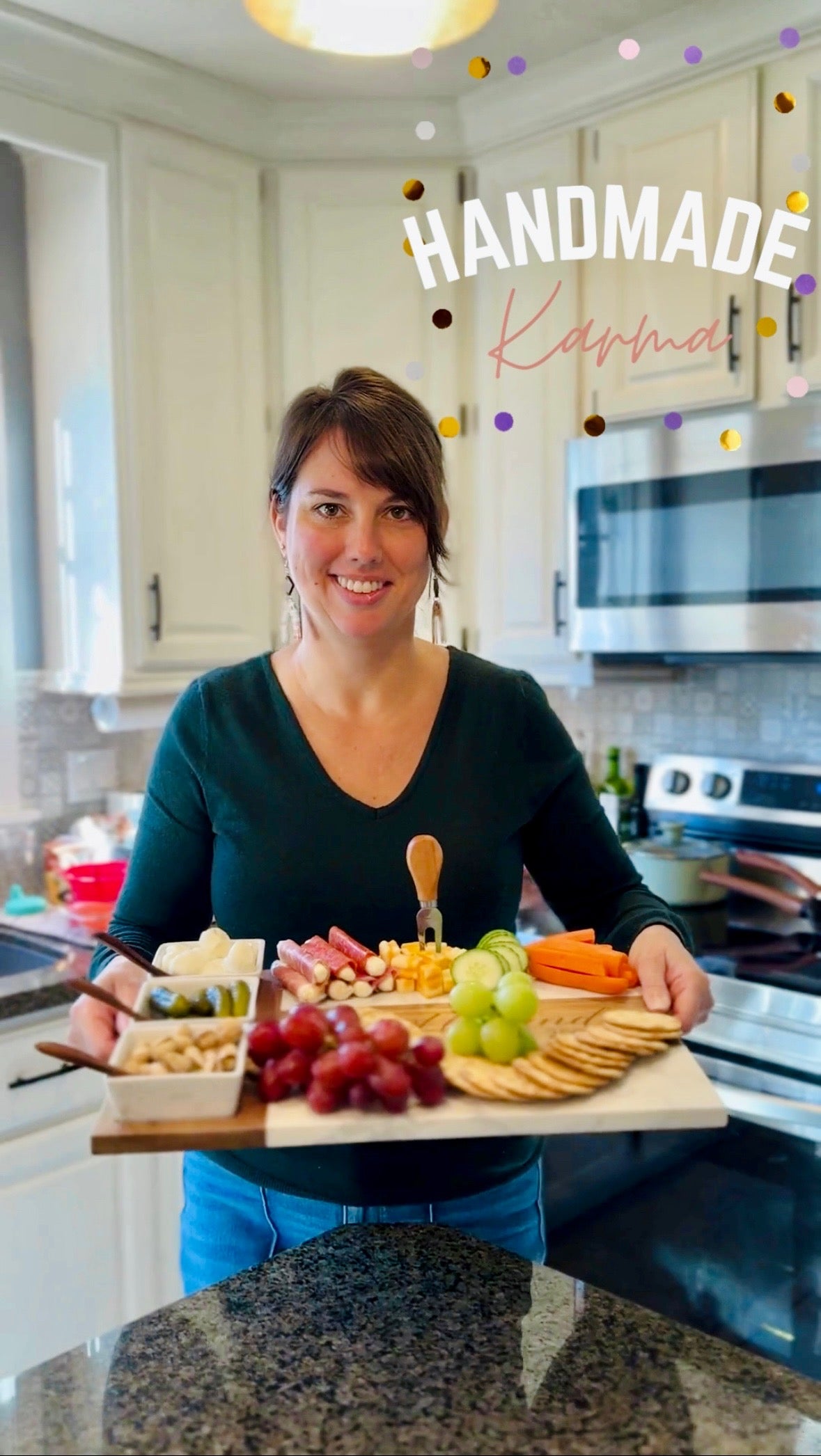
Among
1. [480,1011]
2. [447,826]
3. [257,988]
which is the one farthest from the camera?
[447,826]

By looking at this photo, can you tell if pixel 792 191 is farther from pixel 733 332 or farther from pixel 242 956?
pixel 242 956

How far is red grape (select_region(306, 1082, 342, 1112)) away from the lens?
0.86m

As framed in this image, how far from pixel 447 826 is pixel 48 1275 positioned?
47.4 inches

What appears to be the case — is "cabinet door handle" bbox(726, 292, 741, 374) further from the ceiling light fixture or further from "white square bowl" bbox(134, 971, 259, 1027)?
"white square bowl" bbox(134, 971, 259, 1027)

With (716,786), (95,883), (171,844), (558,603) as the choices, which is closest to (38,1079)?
(95,883)

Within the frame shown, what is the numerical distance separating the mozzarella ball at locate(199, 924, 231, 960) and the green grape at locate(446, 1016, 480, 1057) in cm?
28

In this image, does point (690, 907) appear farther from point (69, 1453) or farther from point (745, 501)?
point (69, 1453)

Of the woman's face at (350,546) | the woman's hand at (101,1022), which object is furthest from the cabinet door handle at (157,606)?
the woman's hand at (101,1022)

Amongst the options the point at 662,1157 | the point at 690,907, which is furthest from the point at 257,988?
the point at 690,907

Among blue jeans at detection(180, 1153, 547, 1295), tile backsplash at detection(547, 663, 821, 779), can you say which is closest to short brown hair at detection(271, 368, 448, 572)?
blue jeans at detection(180, 1153, 547, 1295)

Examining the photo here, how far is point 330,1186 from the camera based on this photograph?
41.8 inches

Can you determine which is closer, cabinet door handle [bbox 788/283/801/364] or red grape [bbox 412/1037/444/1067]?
red grape [bbox 412/1037/444/1067]

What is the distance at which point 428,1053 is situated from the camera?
86 cm

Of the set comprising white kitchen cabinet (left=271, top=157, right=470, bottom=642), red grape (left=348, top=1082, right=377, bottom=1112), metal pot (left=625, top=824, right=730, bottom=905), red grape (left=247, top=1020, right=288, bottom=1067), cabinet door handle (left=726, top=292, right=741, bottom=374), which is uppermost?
white kitchen cabinet (left=271, top=157, right=470, bottom=642)
